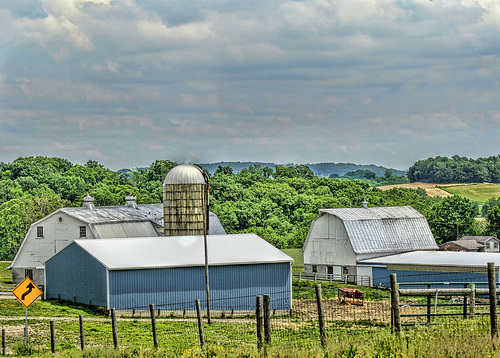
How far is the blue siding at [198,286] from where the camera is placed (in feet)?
136

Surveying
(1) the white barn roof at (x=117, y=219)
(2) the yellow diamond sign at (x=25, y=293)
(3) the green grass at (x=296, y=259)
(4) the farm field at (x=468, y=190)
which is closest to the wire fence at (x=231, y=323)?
(2) the yellow diamond sign at (x=25, y=293)

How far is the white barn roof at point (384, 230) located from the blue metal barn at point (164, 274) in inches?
645

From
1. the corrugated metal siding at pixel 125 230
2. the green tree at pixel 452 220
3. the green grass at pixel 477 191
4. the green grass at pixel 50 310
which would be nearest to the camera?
the green grass at pixel 50 310

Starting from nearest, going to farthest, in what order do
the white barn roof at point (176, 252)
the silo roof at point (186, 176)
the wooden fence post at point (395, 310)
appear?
the wooden fence post at point (395, 310)
the white barn roof at point (176, 252)
the silo roof at point (186, 176)

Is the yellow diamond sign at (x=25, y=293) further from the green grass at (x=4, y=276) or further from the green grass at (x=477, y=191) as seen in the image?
the green grass at (x=477, y=191)

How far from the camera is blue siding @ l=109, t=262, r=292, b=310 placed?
41.5 meters

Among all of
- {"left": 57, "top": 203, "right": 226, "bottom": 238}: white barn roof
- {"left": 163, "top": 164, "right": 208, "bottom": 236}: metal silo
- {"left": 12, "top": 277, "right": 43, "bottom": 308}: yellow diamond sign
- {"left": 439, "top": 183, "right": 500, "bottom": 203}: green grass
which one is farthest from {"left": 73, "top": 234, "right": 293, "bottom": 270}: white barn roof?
{"left": 439, "top": 183, "right": 500, "bottom": 203}: green grass

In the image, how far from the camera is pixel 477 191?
17825 cm

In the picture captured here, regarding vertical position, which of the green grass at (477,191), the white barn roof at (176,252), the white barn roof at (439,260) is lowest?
the white barn roof at (439,260)

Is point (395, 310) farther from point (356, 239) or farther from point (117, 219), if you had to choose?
point (356, 239)

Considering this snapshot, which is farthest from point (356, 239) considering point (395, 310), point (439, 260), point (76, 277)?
point (395, 310)

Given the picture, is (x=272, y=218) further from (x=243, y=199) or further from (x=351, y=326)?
(x=351, y=326)

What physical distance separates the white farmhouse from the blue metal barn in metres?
15.4

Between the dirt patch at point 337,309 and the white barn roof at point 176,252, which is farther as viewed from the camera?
the white barn roof at point 176,252
